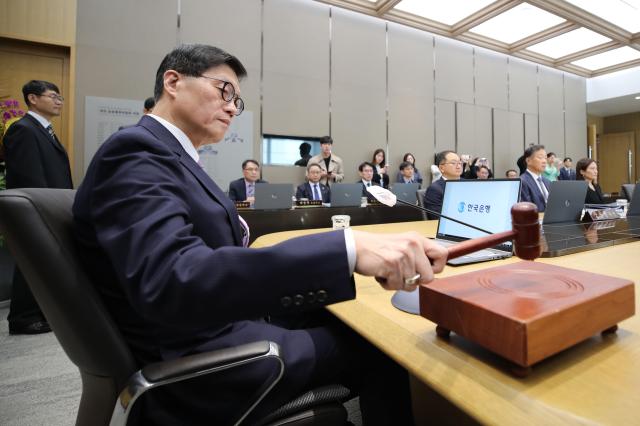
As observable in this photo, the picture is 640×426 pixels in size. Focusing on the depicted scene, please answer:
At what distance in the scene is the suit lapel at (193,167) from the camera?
0.82 metres

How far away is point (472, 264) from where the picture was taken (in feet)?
3.65

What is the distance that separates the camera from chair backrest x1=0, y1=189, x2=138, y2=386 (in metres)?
0.59

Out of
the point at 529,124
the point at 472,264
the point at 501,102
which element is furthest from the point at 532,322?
the point at 529,124

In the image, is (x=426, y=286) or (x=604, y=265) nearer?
(x=426, y=286)

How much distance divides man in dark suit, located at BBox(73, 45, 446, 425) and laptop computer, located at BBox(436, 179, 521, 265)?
1.81ft

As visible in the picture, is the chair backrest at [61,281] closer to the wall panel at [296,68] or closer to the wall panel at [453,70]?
the wall panel at [296,68]

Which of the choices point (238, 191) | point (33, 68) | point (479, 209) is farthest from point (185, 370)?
point (33, 68)

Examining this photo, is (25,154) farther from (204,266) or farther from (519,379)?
(519,379)

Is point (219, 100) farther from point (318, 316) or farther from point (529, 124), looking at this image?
point (529, 124)

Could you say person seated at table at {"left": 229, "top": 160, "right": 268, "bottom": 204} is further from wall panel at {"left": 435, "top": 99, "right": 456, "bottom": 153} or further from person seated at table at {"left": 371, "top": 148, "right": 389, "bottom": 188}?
wall panel at {"left": 435, "top": 99, "right": 456, "bottom": 153}

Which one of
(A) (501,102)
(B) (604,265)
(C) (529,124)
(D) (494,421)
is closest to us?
(D) (494,421)

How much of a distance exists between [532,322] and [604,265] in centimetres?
89

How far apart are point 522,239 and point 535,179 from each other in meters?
3.34

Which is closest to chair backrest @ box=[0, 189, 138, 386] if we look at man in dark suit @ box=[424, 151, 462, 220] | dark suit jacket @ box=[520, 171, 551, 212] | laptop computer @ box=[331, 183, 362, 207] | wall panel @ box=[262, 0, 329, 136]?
man in dark suit @ box=[424, 151, 462, 220]
